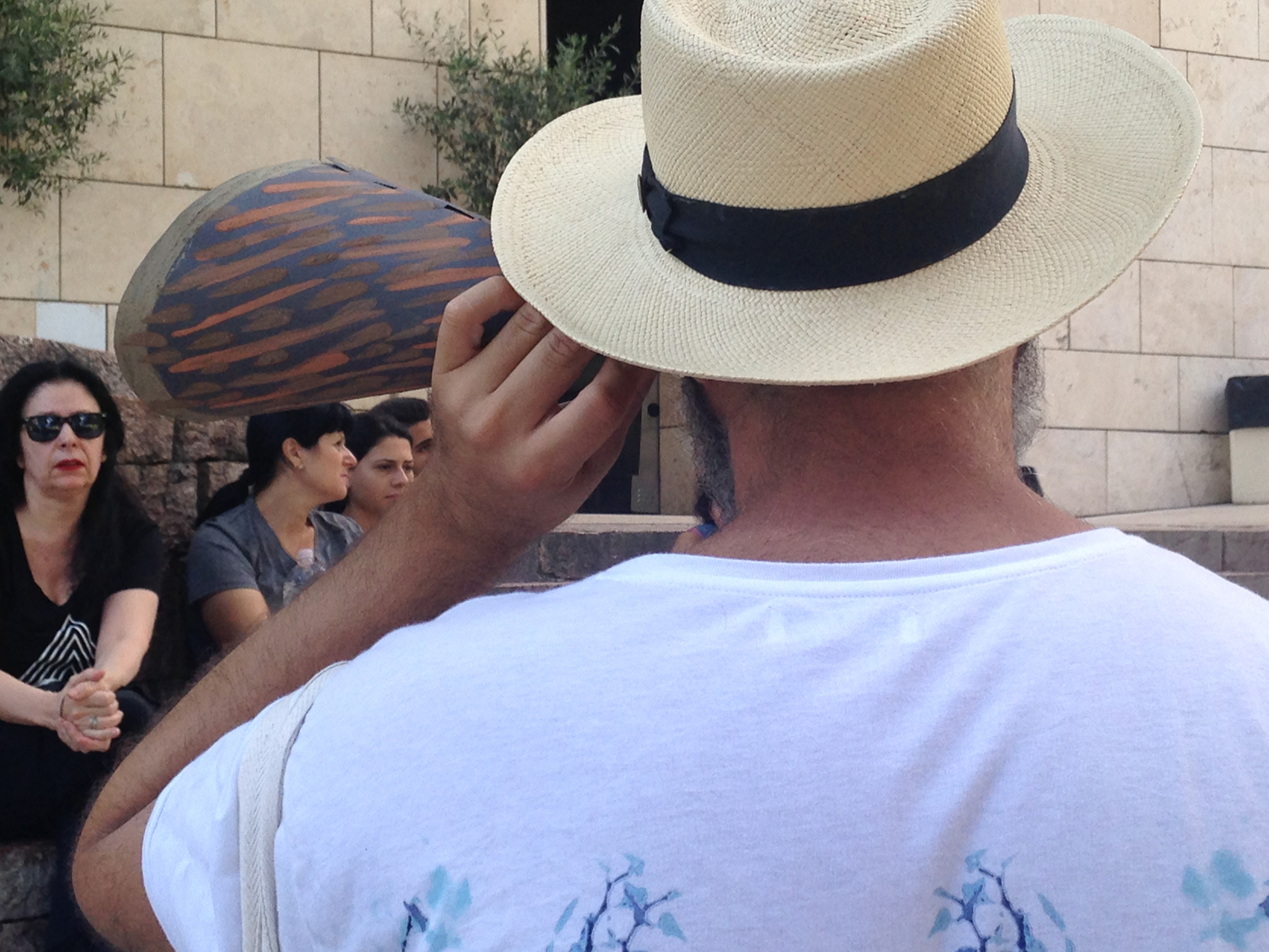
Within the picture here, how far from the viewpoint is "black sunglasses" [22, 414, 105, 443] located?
338 cm

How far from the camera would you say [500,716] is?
0.78 metres

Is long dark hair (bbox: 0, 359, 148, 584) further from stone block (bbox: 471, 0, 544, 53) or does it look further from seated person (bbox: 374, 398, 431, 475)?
stone block (bbox: 471, 0, 544, 53)

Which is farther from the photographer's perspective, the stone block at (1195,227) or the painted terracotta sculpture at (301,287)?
the stone block at (1195,227)

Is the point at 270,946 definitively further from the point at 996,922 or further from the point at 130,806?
the point at 996,922

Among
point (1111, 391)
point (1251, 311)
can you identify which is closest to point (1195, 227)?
point (1251, 311)

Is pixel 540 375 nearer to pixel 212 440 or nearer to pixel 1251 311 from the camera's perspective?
pixel 212 440

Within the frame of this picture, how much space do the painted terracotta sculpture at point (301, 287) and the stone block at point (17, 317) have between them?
518 cm

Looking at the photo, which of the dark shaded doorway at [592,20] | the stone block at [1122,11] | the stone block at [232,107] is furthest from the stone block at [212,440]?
the stone block at [1122,11]

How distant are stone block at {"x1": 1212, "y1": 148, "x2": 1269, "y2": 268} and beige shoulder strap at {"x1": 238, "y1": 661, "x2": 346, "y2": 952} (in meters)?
8.90

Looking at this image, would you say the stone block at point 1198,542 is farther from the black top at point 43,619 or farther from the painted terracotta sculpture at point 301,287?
the painted terracotta sculpture at point 301,287

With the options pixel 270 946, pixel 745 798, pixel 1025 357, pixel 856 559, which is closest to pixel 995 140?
pixel 1025 357

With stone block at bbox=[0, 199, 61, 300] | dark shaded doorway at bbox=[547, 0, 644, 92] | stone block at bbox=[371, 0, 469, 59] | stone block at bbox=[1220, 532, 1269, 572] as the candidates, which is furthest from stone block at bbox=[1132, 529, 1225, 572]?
stone block at bbox=[0, 199, 61, 300]

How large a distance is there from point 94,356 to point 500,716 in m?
3.64

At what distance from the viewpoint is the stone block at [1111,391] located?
27.0ft
